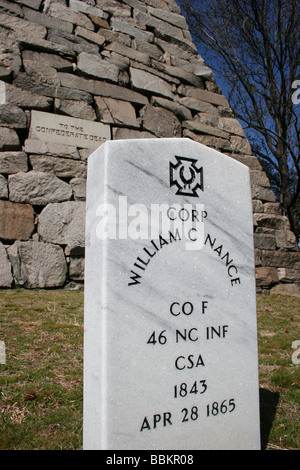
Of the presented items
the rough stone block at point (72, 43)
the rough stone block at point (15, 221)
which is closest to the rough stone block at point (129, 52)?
the rough stone block at point (72, 43)

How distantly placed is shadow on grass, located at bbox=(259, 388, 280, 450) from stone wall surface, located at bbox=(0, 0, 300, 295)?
3.02 metres

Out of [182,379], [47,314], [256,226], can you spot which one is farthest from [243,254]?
[256,226]

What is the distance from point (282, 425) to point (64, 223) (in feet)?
11.7

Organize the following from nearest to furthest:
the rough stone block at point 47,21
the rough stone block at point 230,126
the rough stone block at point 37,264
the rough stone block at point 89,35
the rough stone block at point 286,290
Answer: the rough stone block at point 37,264 → the rough stone block at point 47,21 → the rough stone block at point 89,35 → the rough stone block at point 286,290 → the rough stone block at point 230,126

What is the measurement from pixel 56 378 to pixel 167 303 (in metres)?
1.08

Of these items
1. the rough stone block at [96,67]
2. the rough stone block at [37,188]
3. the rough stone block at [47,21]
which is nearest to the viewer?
the rough stone block at [37,188]

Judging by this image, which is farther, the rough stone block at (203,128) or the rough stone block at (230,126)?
the rough stone block at (230,126)

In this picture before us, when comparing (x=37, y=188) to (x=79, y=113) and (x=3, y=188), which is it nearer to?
(x=3, y=188)

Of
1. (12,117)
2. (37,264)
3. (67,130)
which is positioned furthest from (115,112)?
(37,264)

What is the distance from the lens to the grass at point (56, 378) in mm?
1752

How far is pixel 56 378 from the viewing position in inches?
89.0

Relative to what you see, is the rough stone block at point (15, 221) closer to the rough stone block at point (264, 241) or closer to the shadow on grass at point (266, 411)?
the shadow on grass at point (266, 411)

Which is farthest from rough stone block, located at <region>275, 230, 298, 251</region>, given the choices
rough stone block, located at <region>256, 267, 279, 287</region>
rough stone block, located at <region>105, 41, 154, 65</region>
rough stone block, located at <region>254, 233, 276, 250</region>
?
rough stone block, located at <region>105, 41, 154, 65</region>

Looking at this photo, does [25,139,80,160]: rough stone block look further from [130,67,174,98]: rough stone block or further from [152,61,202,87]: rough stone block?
[152,61,202,87]: rough stone block
